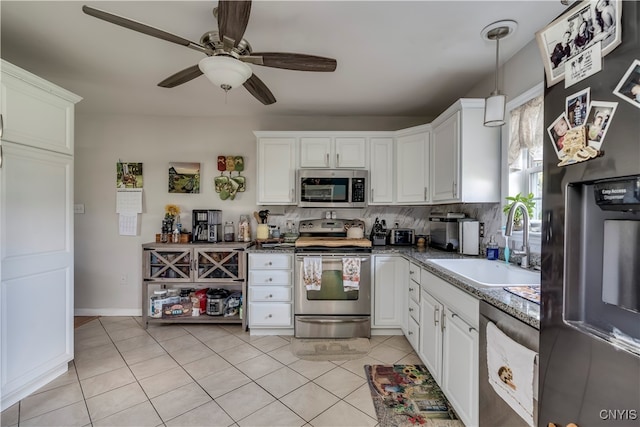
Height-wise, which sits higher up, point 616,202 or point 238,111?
point 238,111

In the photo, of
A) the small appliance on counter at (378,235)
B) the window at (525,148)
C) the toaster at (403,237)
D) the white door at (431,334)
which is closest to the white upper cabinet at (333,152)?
the small appliance on counter at (378,235)

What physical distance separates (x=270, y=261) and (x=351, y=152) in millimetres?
1505

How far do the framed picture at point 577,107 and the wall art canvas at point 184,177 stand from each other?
11.2 feet

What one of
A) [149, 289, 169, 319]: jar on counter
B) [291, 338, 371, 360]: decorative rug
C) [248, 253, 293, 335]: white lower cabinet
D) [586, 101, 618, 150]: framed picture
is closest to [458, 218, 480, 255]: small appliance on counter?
[291, 338, 371, 360]: decorative rug

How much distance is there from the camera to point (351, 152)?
302 cm

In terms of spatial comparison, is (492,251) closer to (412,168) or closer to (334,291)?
(412,168)

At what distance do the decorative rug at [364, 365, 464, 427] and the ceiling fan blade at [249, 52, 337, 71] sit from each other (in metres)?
2.20

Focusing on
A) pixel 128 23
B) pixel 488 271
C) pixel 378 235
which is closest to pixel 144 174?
pixel 128 23

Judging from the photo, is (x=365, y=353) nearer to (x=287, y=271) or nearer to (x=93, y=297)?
(x=287, y=271)

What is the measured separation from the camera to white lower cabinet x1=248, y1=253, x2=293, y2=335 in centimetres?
274

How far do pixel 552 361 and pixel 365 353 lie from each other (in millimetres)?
1907

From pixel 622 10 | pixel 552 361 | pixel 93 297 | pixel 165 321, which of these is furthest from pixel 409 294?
pixel 93 297

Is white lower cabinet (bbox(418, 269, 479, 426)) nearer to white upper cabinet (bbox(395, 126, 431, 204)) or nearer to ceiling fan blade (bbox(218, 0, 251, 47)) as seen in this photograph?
white upper cabinet (bbox(395, 126, 431, 204))

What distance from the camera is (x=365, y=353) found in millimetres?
2396
